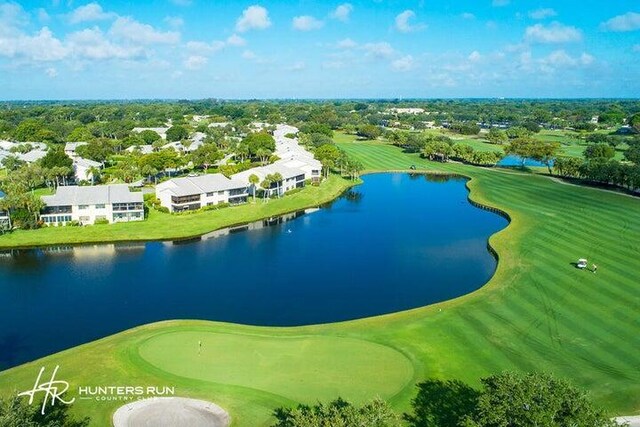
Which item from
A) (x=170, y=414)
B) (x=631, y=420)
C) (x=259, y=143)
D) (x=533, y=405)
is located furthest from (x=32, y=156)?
(x=631, y=420)

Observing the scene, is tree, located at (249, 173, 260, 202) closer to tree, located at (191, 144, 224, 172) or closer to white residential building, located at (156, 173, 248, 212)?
white residential building, located at (156, 173, 248, 212)

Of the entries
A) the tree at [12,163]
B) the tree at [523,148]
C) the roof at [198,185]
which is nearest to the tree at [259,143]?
the roof at [198,185]

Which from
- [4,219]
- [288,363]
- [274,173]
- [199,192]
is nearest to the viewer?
Answer: [288,363]

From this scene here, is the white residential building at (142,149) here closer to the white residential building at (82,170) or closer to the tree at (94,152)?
the tree at (94,152)

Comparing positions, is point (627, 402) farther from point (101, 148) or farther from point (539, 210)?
point (101, 148)

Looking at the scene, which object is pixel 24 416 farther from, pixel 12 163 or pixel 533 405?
pixel 12 163

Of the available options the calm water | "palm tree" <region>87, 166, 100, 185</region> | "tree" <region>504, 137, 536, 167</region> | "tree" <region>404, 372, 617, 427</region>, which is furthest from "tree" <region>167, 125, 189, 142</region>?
"tree" <region>404, 372, 617, 427</region>

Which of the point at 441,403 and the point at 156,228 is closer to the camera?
the point at 441,403
